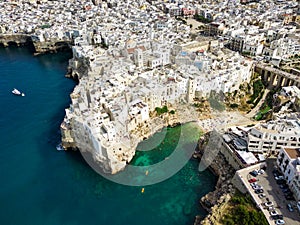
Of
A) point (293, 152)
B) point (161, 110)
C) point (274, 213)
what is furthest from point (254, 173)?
point (161, 110)

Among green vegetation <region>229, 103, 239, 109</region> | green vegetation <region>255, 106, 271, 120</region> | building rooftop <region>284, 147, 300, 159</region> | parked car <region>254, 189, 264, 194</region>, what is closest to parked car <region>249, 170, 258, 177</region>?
parked car <region>254, 189, 264, 194</region>

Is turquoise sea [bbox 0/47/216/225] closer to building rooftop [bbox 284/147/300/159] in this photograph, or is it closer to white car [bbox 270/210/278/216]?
white car [bbox 270/210/278/216]

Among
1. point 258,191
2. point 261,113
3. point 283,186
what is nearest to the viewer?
point 258,191

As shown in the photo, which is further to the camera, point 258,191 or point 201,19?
point 201,19

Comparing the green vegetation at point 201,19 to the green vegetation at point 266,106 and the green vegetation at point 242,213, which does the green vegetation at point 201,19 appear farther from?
the green vegetation at point 242,213

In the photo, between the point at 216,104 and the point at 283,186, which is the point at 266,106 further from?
the point at 283,186

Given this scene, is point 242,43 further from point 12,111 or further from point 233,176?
point 12,111
